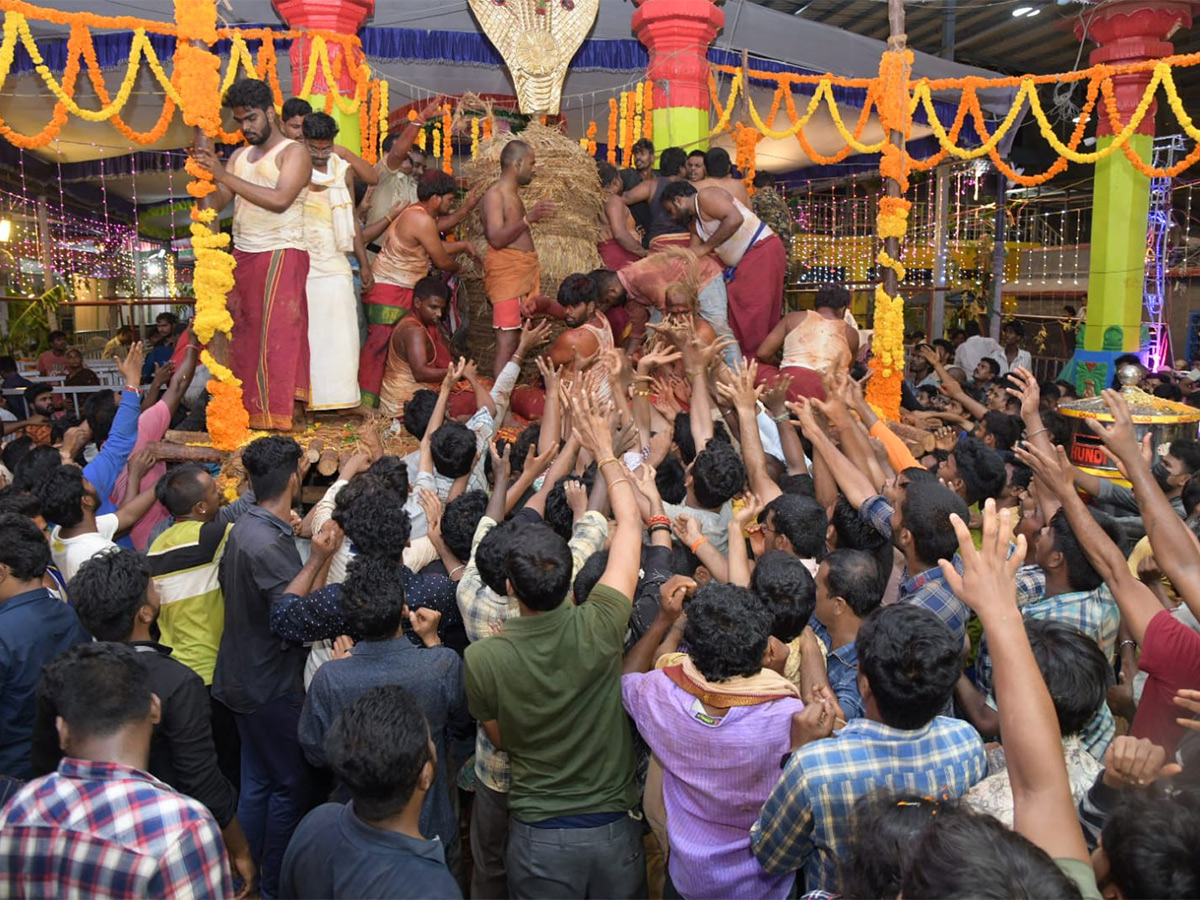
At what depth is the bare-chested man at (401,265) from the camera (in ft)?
19.5

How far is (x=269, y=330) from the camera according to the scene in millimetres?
5434

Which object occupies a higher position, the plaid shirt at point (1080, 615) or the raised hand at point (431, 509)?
the raised hand at point (431, 509)

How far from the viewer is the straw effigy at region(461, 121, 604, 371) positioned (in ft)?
22.1

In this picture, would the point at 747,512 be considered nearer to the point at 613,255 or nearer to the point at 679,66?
the point at 613,255

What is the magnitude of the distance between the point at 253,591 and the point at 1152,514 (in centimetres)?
230

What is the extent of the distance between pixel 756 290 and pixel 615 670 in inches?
183

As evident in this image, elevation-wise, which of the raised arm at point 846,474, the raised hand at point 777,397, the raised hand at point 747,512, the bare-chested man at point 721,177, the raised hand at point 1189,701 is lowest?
the raised hand at point 1189,701

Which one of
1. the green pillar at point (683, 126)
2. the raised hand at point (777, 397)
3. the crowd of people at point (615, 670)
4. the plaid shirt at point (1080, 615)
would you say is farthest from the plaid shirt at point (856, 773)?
the green pillar at point (683, 126)

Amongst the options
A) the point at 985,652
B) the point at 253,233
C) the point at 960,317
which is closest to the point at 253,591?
the point at 985,652

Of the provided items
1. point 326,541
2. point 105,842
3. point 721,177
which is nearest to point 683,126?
point 721,177

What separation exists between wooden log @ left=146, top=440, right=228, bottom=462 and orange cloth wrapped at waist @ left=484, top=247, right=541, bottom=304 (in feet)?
6.05

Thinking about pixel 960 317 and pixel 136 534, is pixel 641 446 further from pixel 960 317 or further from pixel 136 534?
pixel 960 317

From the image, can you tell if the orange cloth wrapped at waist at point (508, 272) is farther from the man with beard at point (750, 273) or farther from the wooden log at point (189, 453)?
the wooden log at point (189, 453)

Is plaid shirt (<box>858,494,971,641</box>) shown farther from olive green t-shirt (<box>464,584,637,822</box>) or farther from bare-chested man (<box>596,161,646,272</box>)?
bare-chested man (<box>596,161,646,272</box>)
